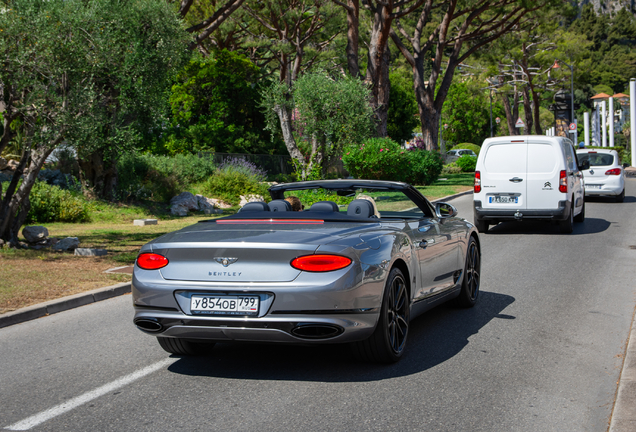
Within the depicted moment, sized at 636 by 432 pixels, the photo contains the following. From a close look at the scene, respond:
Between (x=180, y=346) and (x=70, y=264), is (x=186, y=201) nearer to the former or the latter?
(x=70, y=264)

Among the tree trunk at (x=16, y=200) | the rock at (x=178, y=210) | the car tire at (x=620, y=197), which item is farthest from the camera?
the car tire at (x=620, y=197)

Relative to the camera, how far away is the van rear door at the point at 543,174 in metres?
14.4

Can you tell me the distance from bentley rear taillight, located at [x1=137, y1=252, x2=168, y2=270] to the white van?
10.8m

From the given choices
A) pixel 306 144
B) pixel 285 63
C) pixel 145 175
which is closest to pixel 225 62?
pixel 285 63

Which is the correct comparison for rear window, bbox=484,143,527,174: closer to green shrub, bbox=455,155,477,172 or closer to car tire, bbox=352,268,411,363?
car tire, bbox=352,268,411,363

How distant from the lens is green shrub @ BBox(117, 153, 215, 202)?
21734 millimetres

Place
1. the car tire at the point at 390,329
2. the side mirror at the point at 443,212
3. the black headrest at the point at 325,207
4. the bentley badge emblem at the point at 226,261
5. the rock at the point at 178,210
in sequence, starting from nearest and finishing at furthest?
the bentley badge emblem at the point at 226,261 → the car tire at the point at 390,329 → the black headrest at the point at 325,207 → the side mirror at the point at 443,212 → the rock at the point at 178,210

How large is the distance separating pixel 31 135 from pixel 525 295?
8.22 meters

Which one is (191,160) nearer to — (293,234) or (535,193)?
(535,193)

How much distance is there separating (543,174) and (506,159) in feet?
2.66

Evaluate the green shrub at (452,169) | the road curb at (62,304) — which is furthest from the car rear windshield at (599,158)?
the green shrub at (452,169)

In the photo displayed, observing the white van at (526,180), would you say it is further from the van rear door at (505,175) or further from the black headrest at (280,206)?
the black headrest at (280,206)

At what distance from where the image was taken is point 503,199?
14.8m

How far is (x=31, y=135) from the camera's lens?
38.4ft
